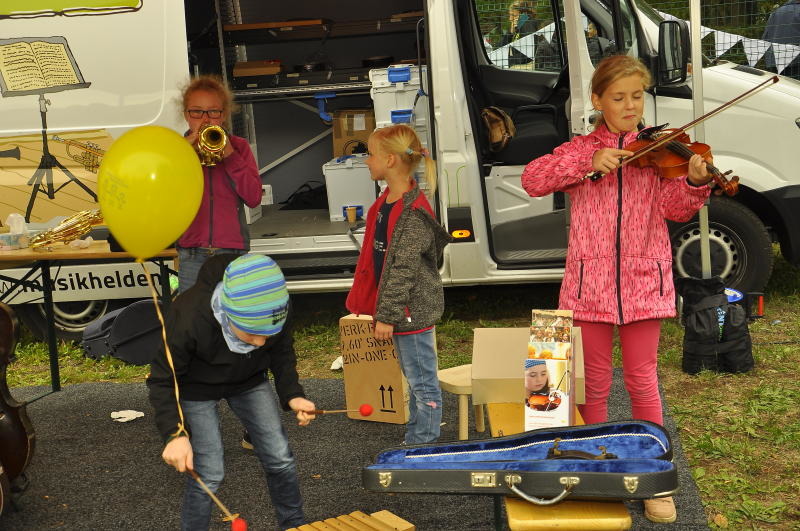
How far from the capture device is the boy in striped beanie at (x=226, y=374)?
8.92 ft

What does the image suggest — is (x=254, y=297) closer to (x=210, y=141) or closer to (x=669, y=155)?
(x=210, y=141)

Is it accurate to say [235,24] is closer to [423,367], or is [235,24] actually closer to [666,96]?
[666,96]

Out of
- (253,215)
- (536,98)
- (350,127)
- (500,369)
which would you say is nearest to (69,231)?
(253,215)

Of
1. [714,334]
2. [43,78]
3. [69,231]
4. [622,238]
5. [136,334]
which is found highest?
[43,78]

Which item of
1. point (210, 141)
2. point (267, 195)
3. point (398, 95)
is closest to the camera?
point (210, 141)

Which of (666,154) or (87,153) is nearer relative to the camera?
(666,154)

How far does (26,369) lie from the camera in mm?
6293

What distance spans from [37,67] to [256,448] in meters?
3.64

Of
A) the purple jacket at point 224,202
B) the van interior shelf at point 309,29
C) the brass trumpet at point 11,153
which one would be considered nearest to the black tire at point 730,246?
the van interior shelf at point 309,29

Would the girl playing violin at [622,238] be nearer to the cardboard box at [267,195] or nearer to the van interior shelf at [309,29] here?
the van interior shelf at [309,29]

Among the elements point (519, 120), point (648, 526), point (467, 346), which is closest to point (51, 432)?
point (467, 346)

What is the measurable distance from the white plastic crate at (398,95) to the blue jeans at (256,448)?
307cm

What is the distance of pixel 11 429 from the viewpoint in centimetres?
376

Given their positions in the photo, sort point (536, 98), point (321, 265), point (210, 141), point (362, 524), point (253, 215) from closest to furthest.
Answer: point (362, 524)
point (210, 141)
point (321, 265)
point (536, 98)
point (253, 215)
